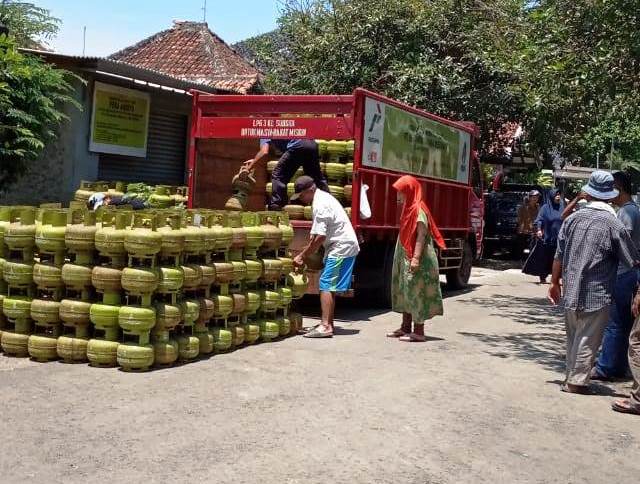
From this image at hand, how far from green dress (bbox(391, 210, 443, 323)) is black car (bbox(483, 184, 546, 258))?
14.0 meters

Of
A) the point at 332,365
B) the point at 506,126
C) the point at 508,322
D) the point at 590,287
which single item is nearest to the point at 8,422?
the point at 332,365

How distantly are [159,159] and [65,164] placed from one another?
2.80 metres

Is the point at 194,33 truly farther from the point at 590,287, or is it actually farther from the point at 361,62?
the point at 590,287

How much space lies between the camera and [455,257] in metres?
14.3

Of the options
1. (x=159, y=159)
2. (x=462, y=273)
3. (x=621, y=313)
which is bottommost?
(x=462, y=273)

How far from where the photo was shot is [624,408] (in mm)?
6230

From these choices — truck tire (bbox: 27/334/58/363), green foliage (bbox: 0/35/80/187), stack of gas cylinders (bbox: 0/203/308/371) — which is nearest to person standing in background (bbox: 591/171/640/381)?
stack of gas cylinders (bbox: 0/203/308/371)

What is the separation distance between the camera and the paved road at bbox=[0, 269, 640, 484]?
461 centimetres

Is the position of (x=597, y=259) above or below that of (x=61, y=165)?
below

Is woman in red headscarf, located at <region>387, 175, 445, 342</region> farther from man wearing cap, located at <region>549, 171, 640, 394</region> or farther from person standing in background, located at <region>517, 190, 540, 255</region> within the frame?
person standing in background, located at <region>517, 190, 540, 255</region>

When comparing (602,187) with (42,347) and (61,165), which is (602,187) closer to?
(42,347)

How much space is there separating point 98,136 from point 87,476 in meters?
10.7

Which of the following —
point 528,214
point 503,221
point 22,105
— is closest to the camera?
point 22,105

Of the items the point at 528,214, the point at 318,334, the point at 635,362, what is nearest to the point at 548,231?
the point at 528,214
